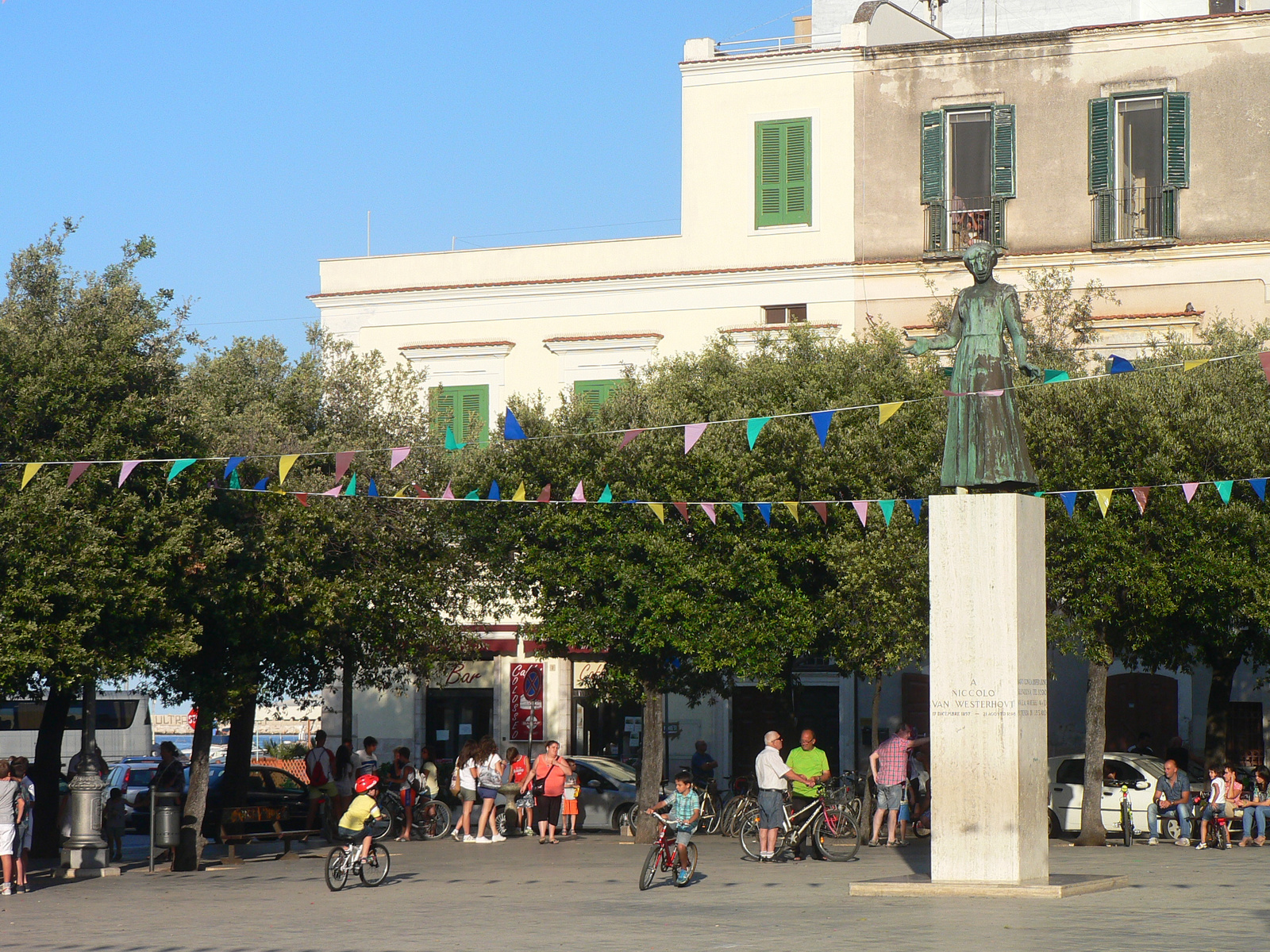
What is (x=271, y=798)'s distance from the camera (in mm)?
29547

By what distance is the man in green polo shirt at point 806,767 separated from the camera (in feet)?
68.6

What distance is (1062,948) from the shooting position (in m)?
12.0

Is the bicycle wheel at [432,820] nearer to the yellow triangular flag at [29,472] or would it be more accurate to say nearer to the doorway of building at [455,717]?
the doorway of building at [455,717]

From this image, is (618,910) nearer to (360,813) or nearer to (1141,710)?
(360,813)

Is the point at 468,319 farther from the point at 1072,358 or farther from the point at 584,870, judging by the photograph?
the point at 584,870

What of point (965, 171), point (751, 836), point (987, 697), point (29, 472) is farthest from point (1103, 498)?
point (29, 472)

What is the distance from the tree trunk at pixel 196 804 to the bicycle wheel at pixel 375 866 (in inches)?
148

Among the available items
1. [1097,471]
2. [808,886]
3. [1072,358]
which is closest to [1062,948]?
[808,886]

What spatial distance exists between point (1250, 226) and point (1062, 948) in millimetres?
20765

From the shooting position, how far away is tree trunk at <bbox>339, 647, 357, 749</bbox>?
2763cm

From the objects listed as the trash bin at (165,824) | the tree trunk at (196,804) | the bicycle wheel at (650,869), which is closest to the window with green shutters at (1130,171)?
the bicycle wheel at (650,869)

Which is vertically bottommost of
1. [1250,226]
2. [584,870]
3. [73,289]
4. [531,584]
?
[584,870]

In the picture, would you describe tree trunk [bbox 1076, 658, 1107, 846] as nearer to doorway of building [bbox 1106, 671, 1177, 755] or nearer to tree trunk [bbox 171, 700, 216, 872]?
doorway of building [bbox 1106, 671, 1177, 755]

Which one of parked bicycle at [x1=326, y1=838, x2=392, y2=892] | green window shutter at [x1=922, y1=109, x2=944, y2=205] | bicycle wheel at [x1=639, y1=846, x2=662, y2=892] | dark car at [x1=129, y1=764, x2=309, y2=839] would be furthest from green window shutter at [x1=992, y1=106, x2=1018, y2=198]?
parked bicycle at [x1=326, y1=838, x2=392, y2=892]
